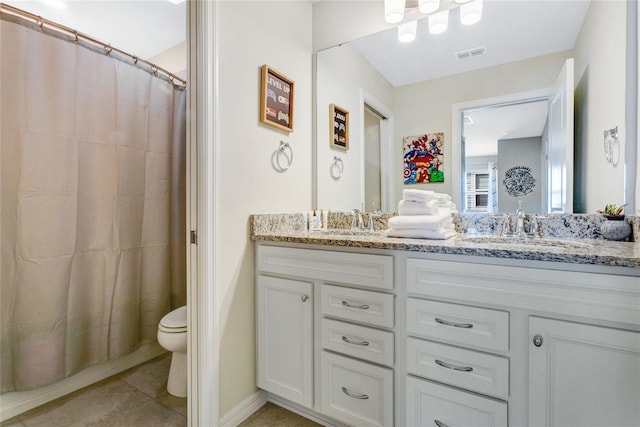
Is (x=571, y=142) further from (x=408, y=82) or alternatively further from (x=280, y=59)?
(x=280, y=59)

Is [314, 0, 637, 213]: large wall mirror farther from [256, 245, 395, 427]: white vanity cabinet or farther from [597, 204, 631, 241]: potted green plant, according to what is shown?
[256, 245, 395, 427]: white vanity cabinet

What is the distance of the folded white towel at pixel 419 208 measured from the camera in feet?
4.63

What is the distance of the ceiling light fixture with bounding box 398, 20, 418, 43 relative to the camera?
1765 millimetres

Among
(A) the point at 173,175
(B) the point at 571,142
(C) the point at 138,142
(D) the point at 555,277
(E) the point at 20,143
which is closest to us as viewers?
(D) the point at 555,277

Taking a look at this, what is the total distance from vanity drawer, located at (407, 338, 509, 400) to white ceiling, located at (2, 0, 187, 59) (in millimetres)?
2334

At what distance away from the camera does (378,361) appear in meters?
1.27

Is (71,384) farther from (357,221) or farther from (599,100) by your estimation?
(599,100)

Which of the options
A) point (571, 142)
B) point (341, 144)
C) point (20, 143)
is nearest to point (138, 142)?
point (20, 143)

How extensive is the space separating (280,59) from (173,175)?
1.10 meters

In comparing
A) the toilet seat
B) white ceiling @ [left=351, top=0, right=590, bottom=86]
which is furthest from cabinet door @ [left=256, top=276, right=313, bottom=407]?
white ceiling @ [left=351, top=0, right=590, bottom=86]

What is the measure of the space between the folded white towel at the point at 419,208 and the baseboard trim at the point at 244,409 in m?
1.20

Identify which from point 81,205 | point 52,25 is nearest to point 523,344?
point 81,205

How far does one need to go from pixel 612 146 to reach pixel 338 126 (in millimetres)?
1373

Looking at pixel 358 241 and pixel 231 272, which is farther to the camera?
pixel 231 272
